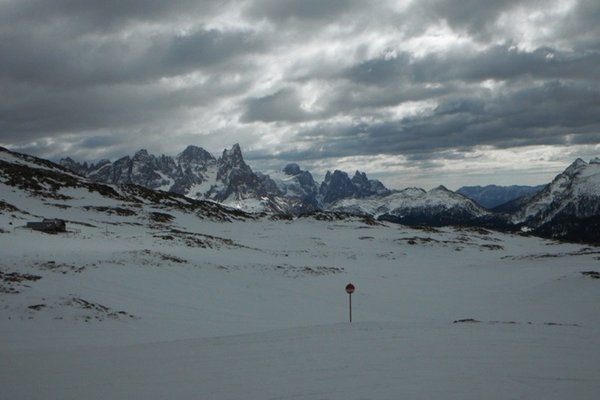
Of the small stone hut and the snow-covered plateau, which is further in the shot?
the small stone hut

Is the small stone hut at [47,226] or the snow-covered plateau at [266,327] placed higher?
the small stone hut at [47,226]

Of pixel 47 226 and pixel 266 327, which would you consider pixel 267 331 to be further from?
pixel 47 226

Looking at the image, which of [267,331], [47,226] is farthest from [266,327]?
[47,226]

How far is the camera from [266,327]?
19.7 meters

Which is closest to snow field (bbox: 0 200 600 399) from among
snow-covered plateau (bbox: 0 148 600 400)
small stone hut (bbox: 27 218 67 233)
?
snow-covered plateau (bbox: 0 148 600 400)

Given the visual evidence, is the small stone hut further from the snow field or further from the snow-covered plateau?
the snow field

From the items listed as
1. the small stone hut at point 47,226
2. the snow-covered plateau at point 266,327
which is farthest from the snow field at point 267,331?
the small stone hut at point 47,226

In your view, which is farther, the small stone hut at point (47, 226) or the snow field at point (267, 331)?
the small stone hut at point (47, 226)

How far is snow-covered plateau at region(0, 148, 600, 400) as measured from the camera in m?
9.42

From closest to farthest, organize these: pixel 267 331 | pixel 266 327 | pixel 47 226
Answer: pixel 267 331, pixel 266 327, pixel 47 226

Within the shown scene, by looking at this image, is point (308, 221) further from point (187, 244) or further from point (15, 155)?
point (15, 155)

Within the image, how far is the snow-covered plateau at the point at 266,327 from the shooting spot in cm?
942

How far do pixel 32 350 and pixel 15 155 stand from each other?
440 feet

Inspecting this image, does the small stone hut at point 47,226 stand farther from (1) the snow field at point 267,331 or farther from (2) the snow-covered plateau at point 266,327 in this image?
(1) the snow field at point 267,331
